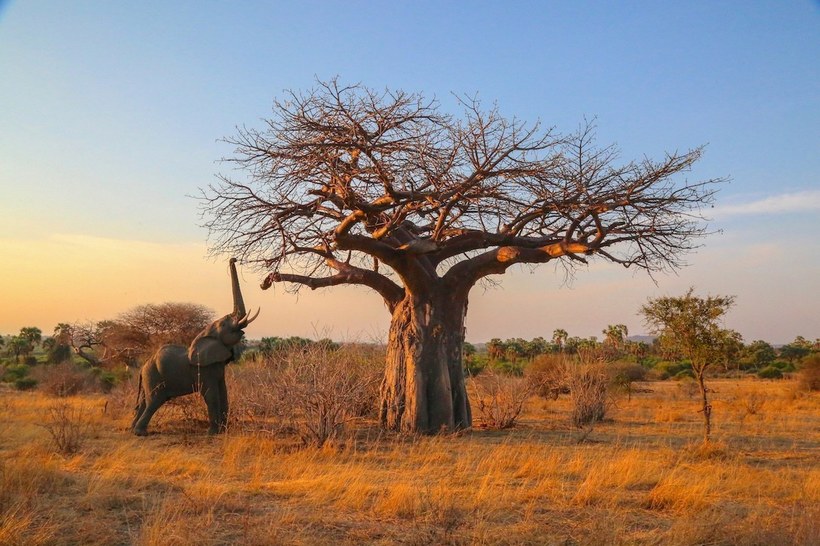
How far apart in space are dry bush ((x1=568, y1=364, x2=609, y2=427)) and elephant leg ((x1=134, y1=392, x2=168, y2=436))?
747 cm

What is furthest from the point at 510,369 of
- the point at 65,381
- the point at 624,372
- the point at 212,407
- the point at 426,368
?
the point at 65,381

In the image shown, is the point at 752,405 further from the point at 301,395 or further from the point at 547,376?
the point at 301,395

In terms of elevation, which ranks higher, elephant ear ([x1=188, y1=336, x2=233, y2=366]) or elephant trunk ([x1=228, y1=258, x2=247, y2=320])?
elephant trunk ([x1=228, y1=258, x2=247, y2=320])

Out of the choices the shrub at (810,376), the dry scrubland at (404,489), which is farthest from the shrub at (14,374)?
the shrub at (810,376)

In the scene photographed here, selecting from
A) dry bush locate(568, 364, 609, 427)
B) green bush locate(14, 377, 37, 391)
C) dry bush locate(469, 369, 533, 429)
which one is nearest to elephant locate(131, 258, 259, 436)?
dry bush locate(469, 369, 533, 429)

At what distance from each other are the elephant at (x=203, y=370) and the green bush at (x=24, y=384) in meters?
13.6

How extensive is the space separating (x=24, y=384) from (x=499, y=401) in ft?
56.0

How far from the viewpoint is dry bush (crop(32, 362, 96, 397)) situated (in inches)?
769

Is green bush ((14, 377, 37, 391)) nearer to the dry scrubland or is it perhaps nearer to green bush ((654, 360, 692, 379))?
the dry scrubland

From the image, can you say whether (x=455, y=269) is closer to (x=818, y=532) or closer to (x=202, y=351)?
(x=202, y=351)

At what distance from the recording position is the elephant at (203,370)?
38.5ft

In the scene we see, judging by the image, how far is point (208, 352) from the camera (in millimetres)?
11695

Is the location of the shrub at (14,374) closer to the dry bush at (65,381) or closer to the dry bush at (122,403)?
the dry bush at (65,381)

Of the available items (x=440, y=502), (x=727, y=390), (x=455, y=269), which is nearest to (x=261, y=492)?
(x=440, y=502)
